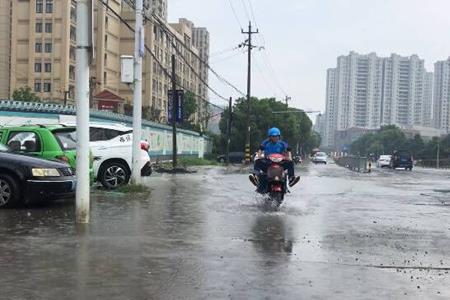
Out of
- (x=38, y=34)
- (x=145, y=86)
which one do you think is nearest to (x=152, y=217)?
(x=38, y=34)

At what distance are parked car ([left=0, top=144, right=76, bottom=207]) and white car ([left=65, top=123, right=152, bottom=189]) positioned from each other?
11.9 ft

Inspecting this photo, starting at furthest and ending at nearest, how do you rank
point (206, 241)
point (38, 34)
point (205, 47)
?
point (205, 47)
point (38, 34)
point (206, 241)

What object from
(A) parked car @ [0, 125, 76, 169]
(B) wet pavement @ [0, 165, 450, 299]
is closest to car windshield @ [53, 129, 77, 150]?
(A) parked car @ [0, 125, 76, 169]

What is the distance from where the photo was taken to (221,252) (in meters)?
6.85

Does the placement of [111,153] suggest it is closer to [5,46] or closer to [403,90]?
[5,46]

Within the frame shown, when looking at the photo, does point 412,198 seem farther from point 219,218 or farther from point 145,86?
point 145,86

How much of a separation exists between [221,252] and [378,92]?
113743 mm

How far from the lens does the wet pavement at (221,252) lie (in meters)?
5.22

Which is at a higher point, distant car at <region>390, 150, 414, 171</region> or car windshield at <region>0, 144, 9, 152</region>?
car windshield at <region>0, 144, 9, 152</region>

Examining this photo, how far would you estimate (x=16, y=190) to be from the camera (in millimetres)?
9797

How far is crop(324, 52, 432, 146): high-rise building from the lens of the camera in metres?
110

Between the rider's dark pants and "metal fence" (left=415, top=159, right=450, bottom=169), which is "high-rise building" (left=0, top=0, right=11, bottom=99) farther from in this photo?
the rider's dark pants

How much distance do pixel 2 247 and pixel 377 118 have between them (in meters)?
129

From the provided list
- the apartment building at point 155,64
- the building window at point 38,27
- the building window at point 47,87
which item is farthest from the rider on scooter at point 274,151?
the building window at point 38,27
